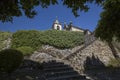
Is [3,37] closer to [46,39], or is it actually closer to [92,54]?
[46,39]

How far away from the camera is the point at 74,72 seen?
1495 centimetres

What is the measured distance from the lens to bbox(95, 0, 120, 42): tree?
46.8ft

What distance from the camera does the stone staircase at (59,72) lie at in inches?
540

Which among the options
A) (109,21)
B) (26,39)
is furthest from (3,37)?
(109,21)

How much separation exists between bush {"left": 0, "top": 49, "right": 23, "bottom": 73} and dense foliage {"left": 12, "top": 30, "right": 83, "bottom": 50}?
11.2 meters

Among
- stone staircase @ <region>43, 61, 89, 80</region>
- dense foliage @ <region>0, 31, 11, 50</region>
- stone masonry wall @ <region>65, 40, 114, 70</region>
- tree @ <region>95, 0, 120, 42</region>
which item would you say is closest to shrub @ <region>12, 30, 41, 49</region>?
dense foliage @ <region>0, 31, 11, 50</region>

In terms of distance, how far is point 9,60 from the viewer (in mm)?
12891

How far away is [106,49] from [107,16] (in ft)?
21.9

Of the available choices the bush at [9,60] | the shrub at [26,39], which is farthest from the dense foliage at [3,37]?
the bush at [9,60]

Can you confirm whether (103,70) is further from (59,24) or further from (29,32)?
(59,24)

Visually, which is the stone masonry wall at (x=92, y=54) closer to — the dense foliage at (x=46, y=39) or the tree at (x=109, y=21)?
the tree at (x=109, y=21)

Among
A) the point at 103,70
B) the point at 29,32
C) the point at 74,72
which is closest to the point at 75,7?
the point at 74,72

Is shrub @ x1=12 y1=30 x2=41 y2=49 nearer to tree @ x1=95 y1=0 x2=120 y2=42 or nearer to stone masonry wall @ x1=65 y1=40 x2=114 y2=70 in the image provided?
stone masonry wall @ x1=65 y1=40 x2=114 y2=70

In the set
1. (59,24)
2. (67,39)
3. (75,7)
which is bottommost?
(75,7)
